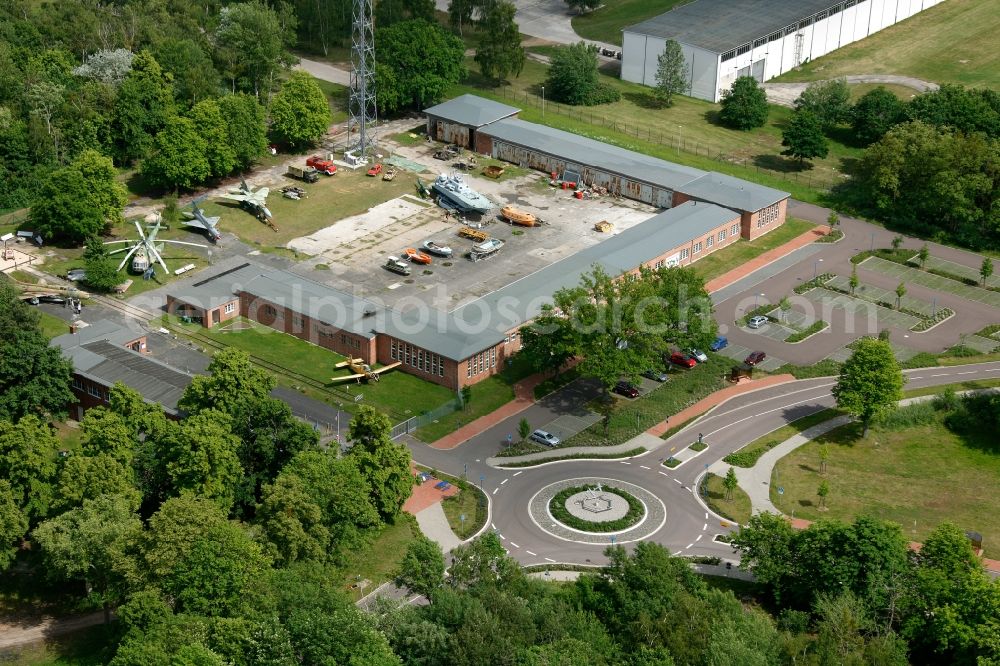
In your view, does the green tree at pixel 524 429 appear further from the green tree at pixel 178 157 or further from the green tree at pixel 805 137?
the green tree at pixel 805 137

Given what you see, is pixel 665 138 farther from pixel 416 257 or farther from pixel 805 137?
pixel 416 257

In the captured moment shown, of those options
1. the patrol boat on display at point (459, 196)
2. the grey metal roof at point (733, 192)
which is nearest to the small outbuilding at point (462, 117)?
the patrol boat on display at point (459, 196)

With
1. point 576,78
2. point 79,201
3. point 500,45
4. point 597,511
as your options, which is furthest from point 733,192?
point 79,201

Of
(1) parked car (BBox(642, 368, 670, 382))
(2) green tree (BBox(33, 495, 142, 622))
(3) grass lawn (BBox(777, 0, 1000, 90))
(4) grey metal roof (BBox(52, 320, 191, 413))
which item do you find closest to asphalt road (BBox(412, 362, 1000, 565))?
(1) parked car (BBox(642, 368, 670, 382))

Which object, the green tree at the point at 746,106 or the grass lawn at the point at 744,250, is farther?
the green tree at the point at 746,106

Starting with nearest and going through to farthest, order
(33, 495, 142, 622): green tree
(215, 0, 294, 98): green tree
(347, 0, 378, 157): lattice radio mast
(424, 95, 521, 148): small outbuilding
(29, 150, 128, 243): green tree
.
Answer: (33, 495, 142, 622): green tree < (29, 150, 128, 243): green tree < (347, 0, 378, 157): lattice radio mast < (424, 95, 521, 148): small outbuilding < (215, 0, 294, 98): green tree

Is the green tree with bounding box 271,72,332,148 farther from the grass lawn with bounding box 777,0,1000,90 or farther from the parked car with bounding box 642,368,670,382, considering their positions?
the grass lawn with bounding box 777,0,1000,90
